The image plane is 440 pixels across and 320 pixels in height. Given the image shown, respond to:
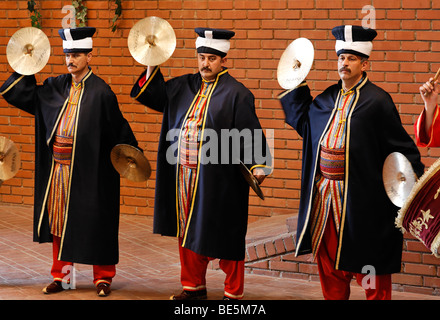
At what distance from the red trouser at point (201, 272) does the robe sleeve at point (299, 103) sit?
1104 millimetres

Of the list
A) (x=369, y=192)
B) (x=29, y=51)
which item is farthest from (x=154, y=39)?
(x=369, y=192)

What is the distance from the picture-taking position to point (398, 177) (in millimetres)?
4961

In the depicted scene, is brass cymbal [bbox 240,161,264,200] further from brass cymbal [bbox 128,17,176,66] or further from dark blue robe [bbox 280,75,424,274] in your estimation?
brass cymbal [bbox 128,17,176,66]

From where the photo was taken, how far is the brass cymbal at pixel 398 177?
4883mm

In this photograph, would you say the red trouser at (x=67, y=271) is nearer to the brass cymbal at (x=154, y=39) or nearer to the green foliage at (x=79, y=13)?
the brass cymbal at (x=154, y=39)

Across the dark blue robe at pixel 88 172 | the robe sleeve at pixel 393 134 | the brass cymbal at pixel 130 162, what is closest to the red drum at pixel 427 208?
the robe sleeve at pixel 393 134

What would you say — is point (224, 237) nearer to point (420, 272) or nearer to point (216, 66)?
point (216, 66)

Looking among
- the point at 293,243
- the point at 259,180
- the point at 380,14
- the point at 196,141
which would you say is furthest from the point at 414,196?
the point at 380,14

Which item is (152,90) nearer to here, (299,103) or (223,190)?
(223,190)

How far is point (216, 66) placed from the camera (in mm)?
5809

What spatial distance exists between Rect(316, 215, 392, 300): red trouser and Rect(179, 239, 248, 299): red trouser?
68 cm

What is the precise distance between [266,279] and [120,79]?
3240mm

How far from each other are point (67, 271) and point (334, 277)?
213cm

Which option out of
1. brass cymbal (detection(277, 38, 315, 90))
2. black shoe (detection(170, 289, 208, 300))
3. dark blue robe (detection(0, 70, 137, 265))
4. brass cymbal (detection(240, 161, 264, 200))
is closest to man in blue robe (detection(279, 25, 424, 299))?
brass cymbal (detection(277, 38, 315, 90))
